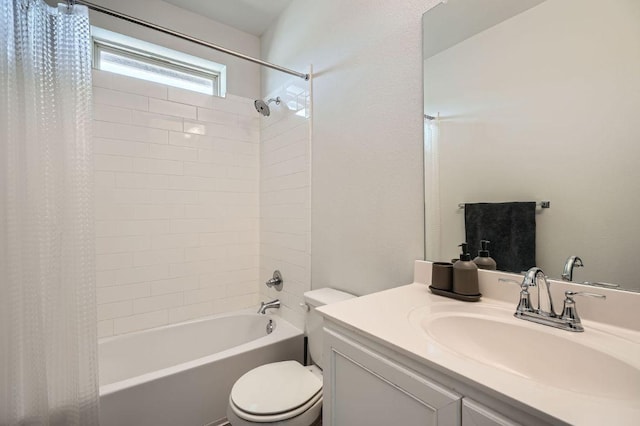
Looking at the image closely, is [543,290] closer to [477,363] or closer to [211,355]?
[477,363]

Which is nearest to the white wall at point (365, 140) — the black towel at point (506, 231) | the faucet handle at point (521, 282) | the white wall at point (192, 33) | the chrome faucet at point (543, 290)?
the black towel at point (506, 231)

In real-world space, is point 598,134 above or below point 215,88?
below

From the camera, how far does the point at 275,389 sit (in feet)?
4.18

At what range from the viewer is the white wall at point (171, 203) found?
187 cm

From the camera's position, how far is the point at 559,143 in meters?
0.86

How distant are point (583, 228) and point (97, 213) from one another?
243 cm

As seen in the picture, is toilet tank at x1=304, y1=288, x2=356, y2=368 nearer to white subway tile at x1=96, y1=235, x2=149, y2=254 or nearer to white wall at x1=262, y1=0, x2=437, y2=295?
white wall at x1=262, y1=0, x2=437, y2=295

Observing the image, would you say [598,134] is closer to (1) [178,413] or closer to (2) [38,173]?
(2) [38,173]

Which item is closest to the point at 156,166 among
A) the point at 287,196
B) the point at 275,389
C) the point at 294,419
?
the point at 287,196

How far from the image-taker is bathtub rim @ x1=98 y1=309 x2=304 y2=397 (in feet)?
4.34

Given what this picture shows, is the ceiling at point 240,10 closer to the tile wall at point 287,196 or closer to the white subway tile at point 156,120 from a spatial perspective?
the tile wall at point 287,196

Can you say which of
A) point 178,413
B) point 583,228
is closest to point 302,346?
point 178,413

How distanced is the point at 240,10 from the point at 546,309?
2.56 metres

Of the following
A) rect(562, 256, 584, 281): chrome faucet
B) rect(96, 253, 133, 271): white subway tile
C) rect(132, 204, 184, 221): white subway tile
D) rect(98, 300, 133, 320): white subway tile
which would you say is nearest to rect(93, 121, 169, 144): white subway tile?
rect(132, 204, 184, 221): white subway tile
